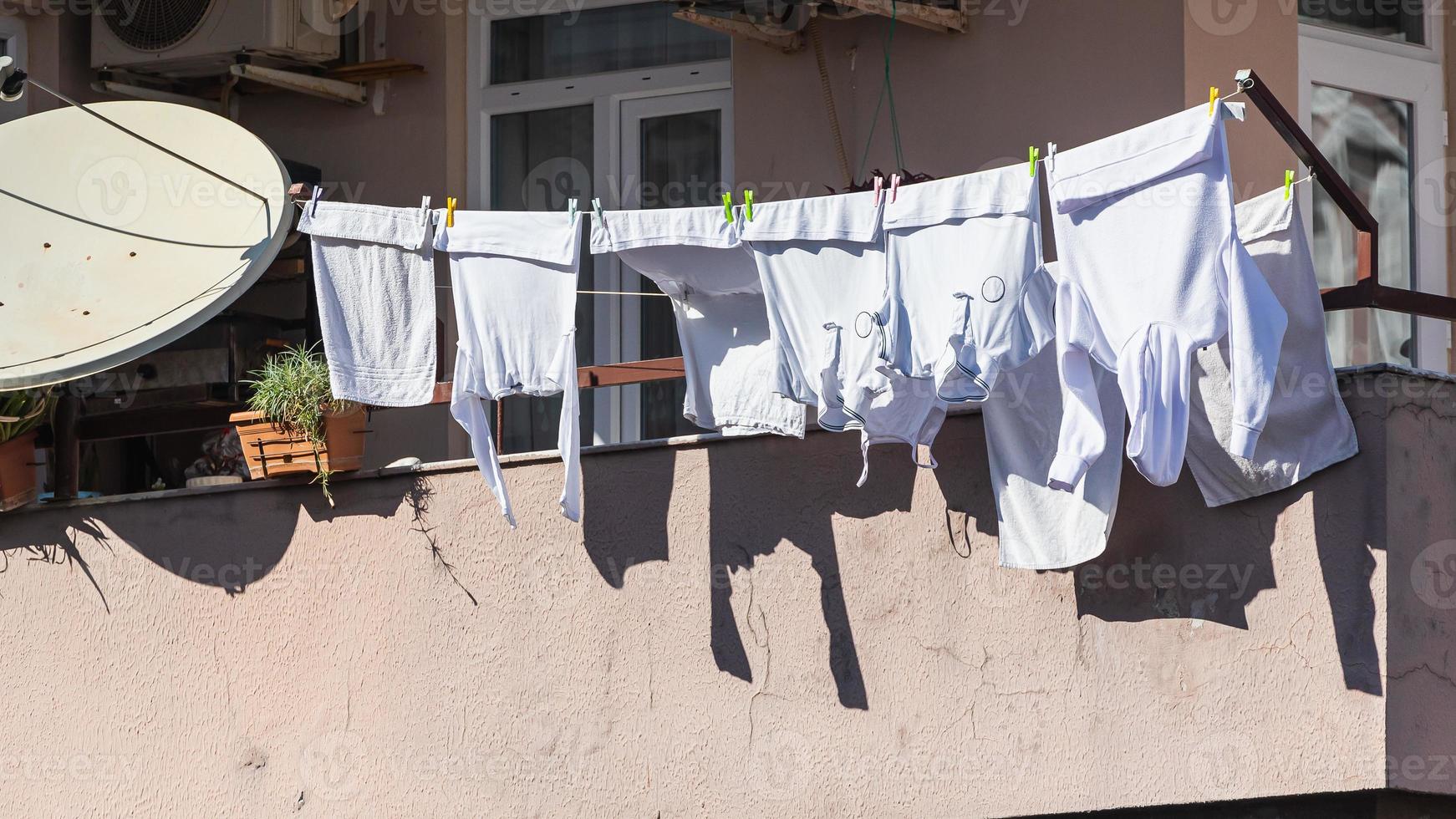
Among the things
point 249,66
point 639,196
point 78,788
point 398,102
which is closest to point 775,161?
Answer: point 639,196

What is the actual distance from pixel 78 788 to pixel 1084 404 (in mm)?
4390

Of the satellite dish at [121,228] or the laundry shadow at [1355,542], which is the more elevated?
the satellite dish at [121,228]

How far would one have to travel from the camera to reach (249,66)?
8.25 m

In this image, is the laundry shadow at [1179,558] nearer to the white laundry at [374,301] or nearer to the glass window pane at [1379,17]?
the white laundry at [374,301]

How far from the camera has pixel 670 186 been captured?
7973mm

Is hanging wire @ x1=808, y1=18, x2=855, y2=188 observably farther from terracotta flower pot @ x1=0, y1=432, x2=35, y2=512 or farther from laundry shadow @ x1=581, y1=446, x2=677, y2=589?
terracotta flower pot @ x1=0, y1=432, x2=35, y2=512

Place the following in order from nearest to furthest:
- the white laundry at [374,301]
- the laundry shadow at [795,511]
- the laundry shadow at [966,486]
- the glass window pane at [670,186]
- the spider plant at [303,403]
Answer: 1. the laundry shadow at [966,486]
2. the laundry shadow at [795,511]
3. the white laundry at [374,301]
4. the spider plant at [303,403]
5. the glass window pane at [670,186]

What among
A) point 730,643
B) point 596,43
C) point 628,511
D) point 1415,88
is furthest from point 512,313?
point 1415,88

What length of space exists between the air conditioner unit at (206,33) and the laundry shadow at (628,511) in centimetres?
332

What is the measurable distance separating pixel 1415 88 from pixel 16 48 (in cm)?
661

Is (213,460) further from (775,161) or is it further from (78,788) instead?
(775,161)

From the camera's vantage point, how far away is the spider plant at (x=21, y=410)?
6.98 metres

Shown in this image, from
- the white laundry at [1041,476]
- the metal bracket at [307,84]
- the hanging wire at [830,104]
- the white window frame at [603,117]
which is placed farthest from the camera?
the metal bracket at [307,84]


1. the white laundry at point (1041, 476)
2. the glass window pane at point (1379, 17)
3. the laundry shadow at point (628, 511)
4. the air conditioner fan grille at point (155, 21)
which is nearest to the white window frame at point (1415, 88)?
the glass window pane at point (1379, 17)
